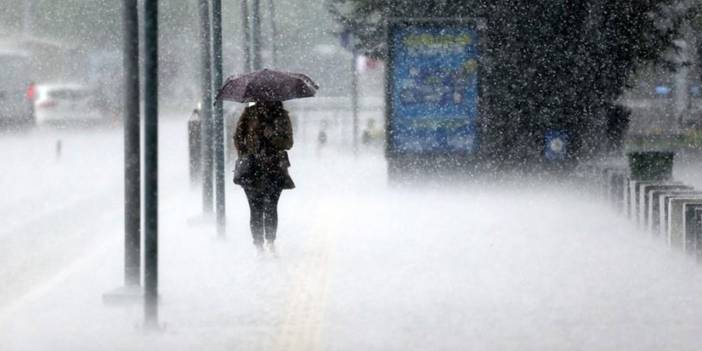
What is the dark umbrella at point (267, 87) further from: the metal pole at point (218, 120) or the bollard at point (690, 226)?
the bollard at point (690, 226)

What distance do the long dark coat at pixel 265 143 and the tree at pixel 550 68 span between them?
29.5ft

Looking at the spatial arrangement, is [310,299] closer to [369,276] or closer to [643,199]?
[369,276]

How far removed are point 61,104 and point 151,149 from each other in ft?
125

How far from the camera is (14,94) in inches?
1785

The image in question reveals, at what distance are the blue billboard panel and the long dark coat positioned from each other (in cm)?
787

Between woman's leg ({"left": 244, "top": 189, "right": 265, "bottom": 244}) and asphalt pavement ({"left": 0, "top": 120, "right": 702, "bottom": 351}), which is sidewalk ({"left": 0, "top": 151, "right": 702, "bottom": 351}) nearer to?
asphalt pavement ({"left": 0, "top": 120, "right": 702, "bottom": 351})

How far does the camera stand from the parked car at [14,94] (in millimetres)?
44812

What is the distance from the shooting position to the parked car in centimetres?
4481

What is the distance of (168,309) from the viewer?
35.6ft

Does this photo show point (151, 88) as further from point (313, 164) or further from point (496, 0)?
point (313, 164)

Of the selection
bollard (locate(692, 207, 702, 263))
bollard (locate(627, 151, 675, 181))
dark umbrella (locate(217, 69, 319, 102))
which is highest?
dark umbrella (locate(217, 69, 319, 102))

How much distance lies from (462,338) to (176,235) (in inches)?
279

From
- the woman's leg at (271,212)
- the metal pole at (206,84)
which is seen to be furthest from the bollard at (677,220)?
the metal pole at (206,84)

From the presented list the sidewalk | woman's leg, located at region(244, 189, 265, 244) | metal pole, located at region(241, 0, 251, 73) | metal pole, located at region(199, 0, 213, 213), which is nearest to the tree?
the sidewalk
